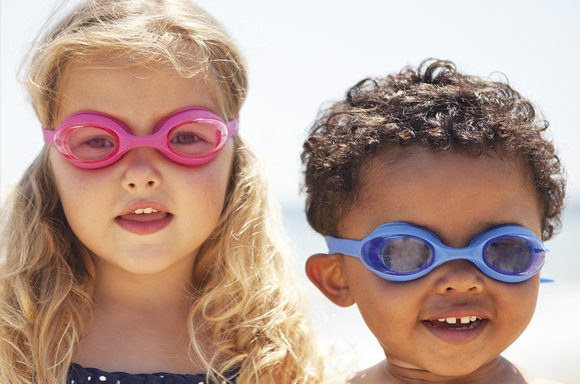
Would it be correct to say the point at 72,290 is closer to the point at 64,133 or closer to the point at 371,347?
the point at 64,133

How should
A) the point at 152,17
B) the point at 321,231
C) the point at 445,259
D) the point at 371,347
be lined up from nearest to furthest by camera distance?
the point at 445,259
the point at 321,231
the point at 152,17
the point at 371,347

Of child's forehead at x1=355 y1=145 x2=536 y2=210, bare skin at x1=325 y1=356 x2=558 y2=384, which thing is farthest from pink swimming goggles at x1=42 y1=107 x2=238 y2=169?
bare skin at x1=325 y1=356 x2=558 y2=384

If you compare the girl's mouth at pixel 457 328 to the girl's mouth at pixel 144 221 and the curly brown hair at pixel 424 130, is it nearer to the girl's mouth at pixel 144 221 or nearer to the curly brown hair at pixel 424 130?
the curly brown hair at pixel 424 130

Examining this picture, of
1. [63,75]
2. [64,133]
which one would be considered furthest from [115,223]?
[63,75]

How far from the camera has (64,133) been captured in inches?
110

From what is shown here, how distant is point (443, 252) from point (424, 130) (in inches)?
15.5

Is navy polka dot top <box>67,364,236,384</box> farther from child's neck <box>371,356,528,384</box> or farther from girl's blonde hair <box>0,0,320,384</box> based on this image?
child's neck <box>371,356,528,384</box>

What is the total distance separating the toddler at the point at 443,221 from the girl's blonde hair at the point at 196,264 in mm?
534

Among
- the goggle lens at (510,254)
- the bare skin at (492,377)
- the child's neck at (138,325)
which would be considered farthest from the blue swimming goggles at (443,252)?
the child's neck at (138,325)

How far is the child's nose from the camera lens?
88.4 inches

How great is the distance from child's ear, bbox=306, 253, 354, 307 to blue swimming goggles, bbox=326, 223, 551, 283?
26cm

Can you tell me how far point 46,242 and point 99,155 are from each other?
0.50 m

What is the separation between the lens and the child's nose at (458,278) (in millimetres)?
2244

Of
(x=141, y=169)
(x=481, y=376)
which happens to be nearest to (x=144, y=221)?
(x=141, y=169)
